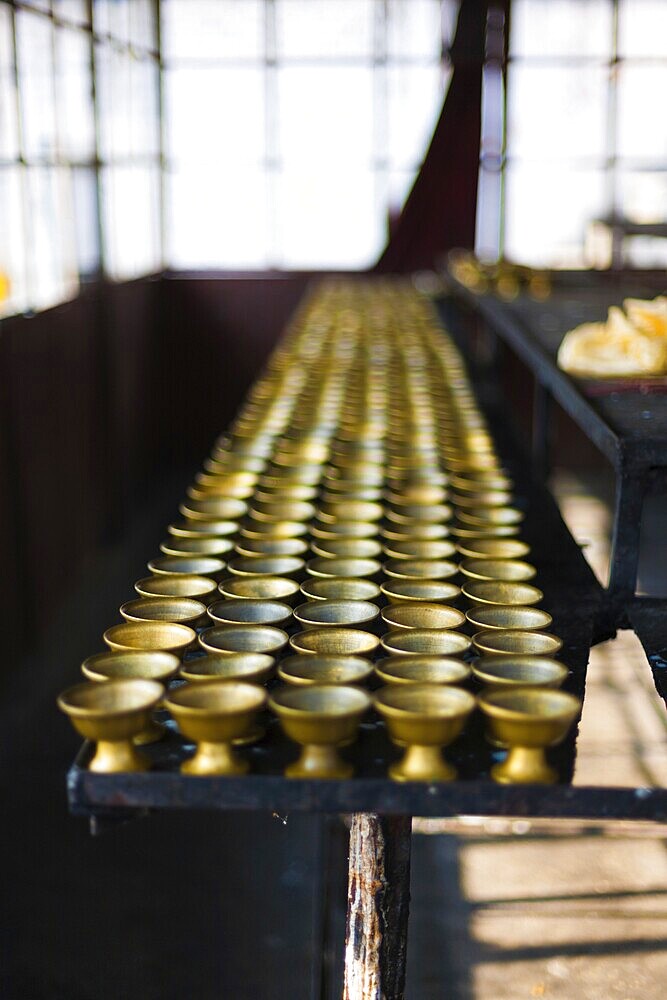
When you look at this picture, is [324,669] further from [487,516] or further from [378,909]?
[487,516]

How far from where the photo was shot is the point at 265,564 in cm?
240

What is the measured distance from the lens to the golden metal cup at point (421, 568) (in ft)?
7.59

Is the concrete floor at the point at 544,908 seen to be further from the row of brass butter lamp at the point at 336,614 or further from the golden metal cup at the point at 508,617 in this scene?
the golden metal cup at the point at 508,617

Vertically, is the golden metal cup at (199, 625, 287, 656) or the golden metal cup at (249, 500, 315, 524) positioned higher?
the golden metal cup at (199, 625, 287, 656)

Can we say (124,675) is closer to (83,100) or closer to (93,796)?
(93,796)

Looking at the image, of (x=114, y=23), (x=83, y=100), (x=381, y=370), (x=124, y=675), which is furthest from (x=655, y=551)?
(x=124, y=675)

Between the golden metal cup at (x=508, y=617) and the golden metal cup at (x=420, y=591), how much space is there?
10 cm

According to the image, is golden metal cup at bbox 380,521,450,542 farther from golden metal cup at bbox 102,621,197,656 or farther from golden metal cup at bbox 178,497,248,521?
golden metal cup at bbox 102,621,197,656

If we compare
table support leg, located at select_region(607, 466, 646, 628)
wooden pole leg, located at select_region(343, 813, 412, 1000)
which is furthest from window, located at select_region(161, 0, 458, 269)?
wooden pole leg, located at select_region(343, 813, 412, 1000)

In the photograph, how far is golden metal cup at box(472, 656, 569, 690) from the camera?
1696 mm

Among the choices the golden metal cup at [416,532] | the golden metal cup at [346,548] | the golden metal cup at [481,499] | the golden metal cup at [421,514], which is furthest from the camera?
the golden metal cup at [481,499]

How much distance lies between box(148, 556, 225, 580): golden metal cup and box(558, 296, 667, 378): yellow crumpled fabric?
4.55ft

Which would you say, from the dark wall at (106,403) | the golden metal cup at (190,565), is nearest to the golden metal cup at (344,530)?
the golden metal cup at (190,565)

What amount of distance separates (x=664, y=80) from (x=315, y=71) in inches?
114
